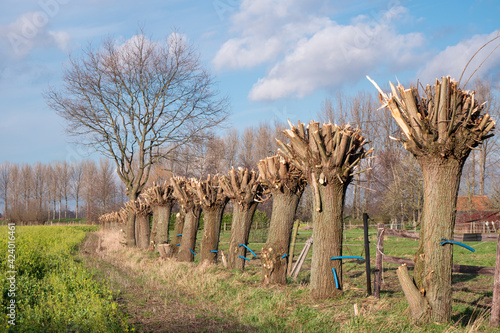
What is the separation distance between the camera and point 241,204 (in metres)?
12.2

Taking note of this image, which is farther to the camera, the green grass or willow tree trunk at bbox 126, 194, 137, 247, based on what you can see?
willow tree trunk at bbox 126, 194, 137, 247

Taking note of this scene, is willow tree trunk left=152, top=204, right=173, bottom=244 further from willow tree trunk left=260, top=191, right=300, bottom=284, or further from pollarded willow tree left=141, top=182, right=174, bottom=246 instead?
willow tree trunk left=260, top=191, right=300, bottom=284

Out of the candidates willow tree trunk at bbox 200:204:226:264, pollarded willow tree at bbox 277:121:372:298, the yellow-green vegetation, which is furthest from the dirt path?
willow tree trunk at bbox 200:204:226:264

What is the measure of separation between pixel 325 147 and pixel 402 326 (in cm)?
341

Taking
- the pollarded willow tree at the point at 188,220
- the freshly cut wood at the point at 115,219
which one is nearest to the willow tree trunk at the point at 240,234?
the pollarded willow tree at the point at 188,220

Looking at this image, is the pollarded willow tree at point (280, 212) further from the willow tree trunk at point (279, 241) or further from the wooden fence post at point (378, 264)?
the wooden fence post at point (378, 264)

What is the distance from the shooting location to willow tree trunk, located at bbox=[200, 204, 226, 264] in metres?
13.6

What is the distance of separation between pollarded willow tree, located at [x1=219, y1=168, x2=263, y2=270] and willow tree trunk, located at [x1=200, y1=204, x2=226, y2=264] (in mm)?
1301

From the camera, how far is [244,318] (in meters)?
6.57

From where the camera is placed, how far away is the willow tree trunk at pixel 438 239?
19.6ft

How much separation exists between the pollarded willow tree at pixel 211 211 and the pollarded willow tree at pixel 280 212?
3.87 m

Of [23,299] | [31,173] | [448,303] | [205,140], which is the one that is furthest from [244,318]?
[31,173]

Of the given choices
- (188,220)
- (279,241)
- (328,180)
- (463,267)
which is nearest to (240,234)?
(279,241)

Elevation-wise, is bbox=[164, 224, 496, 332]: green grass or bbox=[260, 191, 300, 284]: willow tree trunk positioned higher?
bbox=[260, 191, 300, 284]: willow tree trunk
